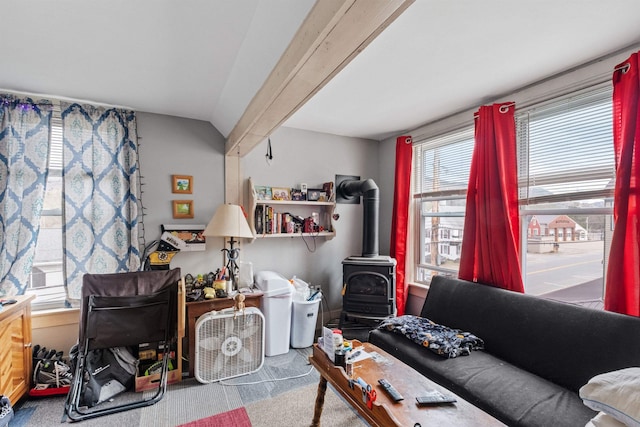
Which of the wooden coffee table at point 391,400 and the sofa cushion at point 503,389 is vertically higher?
the wooden coffee table at point 391,400

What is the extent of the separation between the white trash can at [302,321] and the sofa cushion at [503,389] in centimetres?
104

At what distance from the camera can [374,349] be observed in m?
1.93

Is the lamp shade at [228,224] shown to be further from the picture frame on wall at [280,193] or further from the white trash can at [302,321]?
the white trash can at [302,321]

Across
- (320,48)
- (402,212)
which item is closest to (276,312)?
(402,212)

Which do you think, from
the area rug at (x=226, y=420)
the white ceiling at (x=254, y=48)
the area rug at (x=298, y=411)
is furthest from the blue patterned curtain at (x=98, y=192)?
the area rug at (x=298, y=411)

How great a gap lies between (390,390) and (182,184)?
2.51m

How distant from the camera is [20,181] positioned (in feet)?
7.38

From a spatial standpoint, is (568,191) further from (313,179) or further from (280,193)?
(280,193)

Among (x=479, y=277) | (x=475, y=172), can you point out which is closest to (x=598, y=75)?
(x=475, y=172)

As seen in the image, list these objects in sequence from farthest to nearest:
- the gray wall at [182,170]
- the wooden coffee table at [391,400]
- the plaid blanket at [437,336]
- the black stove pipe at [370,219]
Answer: the black stove pipe at [370,219] → the gray wall at [182,170] → the plaid blanket at [437,336] → the wooden coffee table at [391,400]

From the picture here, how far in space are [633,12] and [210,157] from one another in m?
3.18

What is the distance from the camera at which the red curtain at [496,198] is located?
7.44 ft

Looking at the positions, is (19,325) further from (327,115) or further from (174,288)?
(327,115)

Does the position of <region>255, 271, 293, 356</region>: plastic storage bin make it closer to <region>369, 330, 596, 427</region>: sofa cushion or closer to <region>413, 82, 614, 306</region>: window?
<region>369, 330, 596, 427</region>: sofa cushion
